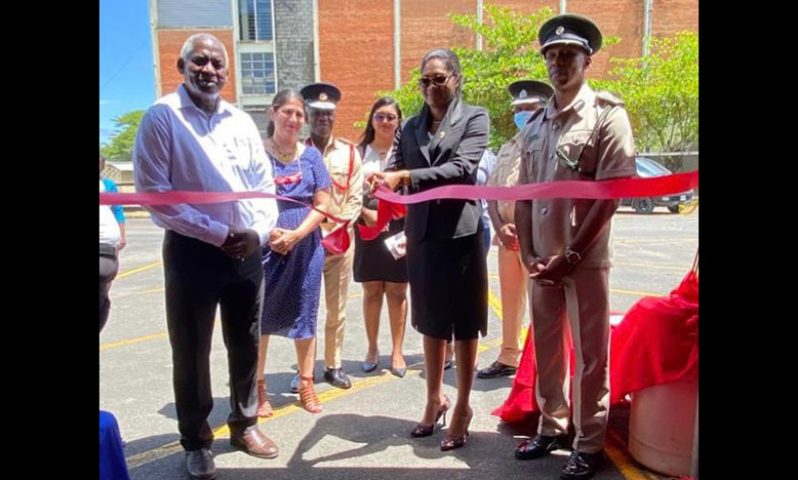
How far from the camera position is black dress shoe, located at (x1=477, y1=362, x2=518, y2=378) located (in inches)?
183

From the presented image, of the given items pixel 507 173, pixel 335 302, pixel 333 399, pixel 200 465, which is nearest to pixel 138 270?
pixel 335 302

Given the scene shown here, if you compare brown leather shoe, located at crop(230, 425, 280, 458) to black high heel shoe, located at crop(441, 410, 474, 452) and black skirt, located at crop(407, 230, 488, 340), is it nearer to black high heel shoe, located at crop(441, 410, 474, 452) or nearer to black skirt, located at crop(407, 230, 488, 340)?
black high heel shoe, located at crop(441, 410, 474, 452)

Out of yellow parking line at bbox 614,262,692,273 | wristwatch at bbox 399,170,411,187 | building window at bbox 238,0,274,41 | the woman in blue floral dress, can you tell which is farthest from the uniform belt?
building window at bbox 238,0,274,41

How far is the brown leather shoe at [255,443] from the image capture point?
10.9 feet

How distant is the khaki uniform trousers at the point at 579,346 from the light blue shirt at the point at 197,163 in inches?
62.1

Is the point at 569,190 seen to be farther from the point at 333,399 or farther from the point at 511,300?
the point at 333,399

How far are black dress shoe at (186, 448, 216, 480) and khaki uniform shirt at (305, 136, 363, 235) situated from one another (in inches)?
70.7

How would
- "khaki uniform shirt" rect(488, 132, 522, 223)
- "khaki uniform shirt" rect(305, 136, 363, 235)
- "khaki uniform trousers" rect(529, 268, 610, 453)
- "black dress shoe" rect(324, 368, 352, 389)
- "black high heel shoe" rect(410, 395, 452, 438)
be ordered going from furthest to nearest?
"black dress shoe" rect(324, 368, 352, 389) → "khaki uniform shirt" rect(305, 136, 363, 235) → "khaki uniform shirt" rect(488, 132, 522, 223) → "black high heel shoe" rect(410, 395, 452, 438) → "khaki uniform trousers" rect(529, 268, 610, 453)

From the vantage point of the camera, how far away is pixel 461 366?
3.32m

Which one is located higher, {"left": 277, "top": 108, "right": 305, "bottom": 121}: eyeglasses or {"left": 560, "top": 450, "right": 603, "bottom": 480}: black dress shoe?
{"left": 277, "top": 108, "right": 305, "bottom": 121}: eyeglasses

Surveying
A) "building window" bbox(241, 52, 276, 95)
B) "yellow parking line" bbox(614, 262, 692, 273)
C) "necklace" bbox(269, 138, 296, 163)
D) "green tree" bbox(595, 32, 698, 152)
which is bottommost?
"yellow parking line" bbox(614, 262, 692, 273)

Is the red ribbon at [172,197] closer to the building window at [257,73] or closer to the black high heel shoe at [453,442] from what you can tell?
the black high heel shoe at [453,442]
